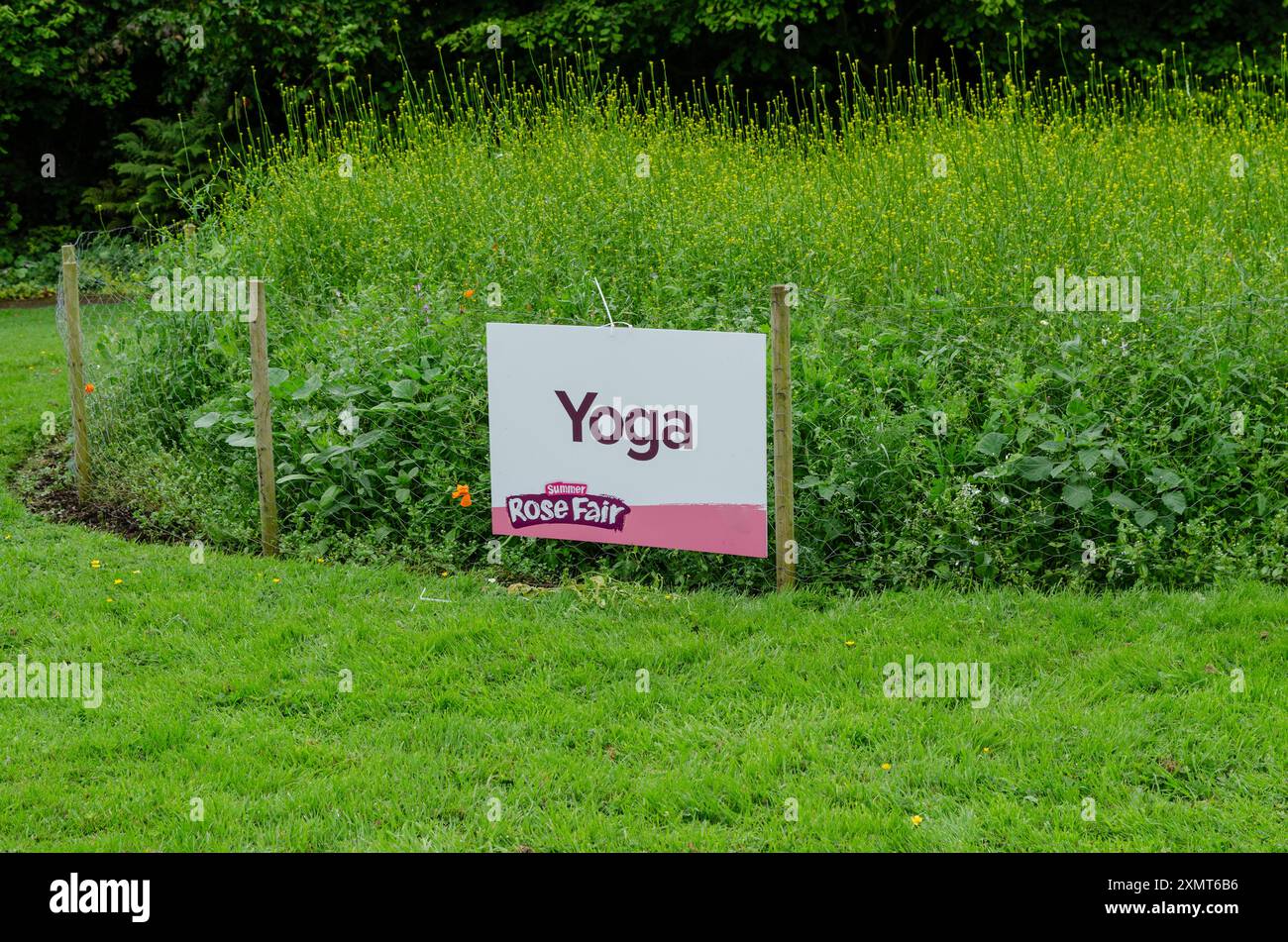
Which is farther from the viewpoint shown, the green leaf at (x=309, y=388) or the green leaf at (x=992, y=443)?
the green leaf at (x=309, y=388)

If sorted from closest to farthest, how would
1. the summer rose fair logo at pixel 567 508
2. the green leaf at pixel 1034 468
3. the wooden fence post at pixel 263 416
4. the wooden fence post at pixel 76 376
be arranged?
the green leaf at pixel 1034 468, the summer rose fair logo at pixel 567 508, the wooden fence post at pixel 263 416, the wooden fence post at pixel 76 376

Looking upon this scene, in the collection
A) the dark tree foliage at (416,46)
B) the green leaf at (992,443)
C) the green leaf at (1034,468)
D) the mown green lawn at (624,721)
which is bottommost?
the mown green lawn at (624,721)

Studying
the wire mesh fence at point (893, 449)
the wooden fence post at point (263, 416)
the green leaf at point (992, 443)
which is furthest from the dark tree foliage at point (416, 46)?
the green leaf at point (992, 443)

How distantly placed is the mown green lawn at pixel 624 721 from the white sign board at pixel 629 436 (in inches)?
14.5

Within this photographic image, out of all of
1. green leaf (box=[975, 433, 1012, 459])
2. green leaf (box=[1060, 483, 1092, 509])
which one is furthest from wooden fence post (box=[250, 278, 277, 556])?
green leaf (box=[1060, 483, 1092, 509])

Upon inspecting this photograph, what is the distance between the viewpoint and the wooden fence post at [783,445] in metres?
5.41

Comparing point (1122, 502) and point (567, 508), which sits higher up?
point (1122, 502)

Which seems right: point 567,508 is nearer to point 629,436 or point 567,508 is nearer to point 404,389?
point 629,436

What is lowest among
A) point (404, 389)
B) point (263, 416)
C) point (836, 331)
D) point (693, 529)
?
point (693, 529)

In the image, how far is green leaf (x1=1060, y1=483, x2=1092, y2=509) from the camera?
209 inches

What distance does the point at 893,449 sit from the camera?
562 cm

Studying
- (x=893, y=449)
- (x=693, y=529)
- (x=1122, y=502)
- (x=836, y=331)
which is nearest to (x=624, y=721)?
(x=693, y=529)

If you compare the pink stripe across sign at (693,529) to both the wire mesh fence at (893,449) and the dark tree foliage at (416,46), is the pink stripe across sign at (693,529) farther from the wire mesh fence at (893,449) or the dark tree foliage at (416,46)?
the dark tree foliage at (416,46)

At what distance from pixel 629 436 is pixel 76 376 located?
3762mm
